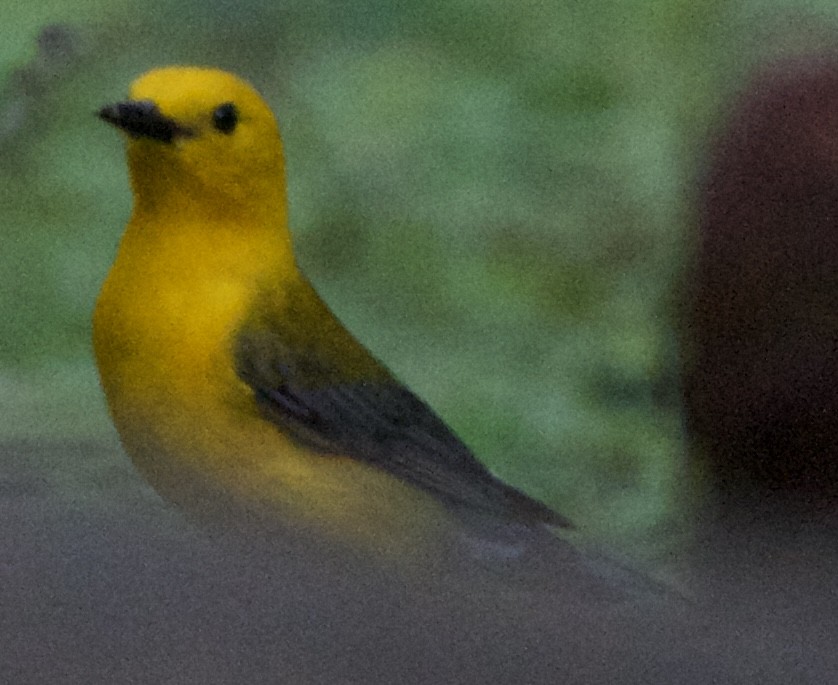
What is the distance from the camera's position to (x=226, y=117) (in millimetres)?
573

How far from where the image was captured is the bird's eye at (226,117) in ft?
1.87

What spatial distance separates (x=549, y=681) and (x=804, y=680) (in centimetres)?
13

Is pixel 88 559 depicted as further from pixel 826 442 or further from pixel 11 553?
pixel 826 442

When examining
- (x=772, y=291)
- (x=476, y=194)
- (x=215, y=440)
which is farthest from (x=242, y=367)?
(x=772, y=291)

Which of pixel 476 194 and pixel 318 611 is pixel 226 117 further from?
pixel 318 611

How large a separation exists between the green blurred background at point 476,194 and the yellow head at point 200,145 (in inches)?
0.6

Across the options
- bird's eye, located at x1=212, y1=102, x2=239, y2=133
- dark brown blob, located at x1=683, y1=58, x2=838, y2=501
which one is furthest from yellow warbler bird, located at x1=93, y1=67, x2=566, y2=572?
dark brown blob, located at x1=683, y1=58, x2=838, y2=501

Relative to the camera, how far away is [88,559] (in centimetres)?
62

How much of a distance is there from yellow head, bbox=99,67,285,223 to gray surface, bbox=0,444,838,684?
0.14 m

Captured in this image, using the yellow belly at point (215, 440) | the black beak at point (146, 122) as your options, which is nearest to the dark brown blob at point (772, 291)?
the yellow belly at point (215, 440)

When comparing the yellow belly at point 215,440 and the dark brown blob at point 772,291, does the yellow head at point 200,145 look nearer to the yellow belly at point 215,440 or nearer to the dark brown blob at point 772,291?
the yellow belly at point 215,440

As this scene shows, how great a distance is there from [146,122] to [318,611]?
0.26 m

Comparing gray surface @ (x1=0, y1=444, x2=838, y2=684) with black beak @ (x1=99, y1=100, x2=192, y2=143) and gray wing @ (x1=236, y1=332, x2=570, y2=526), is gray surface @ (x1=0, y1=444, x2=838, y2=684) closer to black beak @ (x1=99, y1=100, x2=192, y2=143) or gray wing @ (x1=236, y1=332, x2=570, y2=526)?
gray wing @ (x1=236, y1=332, x2=570, y2=526)

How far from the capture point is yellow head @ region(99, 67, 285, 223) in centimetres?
57
